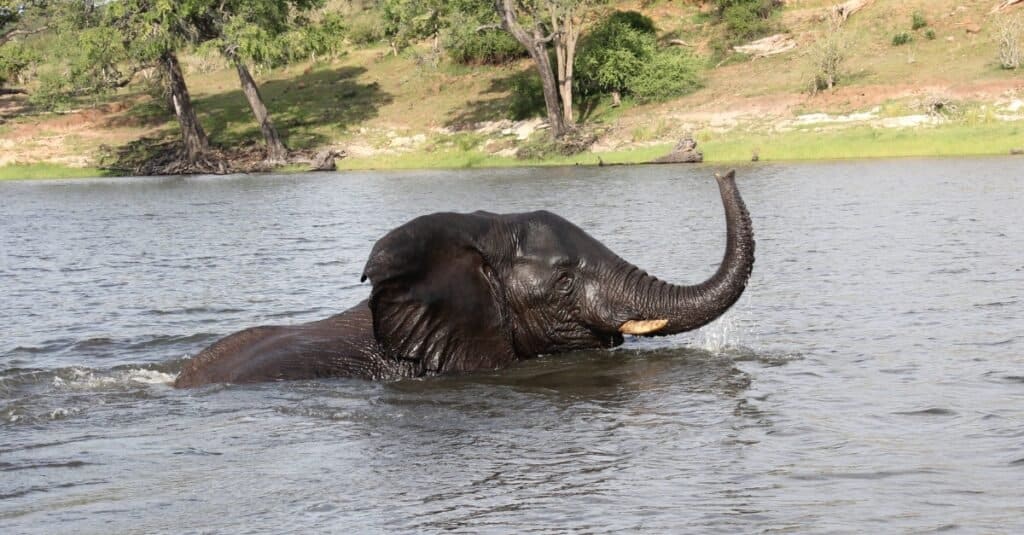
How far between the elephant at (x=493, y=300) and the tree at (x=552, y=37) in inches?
1386

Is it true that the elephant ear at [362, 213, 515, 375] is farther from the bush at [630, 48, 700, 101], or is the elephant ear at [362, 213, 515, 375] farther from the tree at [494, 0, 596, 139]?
the bush at [630, 48, 700, 101]

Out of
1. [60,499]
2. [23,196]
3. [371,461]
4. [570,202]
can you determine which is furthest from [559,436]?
[23,196]

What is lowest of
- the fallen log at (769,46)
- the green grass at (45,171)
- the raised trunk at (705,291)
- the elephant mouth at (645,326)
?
the green grass at (45,171)

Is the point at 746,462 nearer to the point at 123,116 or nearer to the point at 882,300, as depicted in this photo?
the point at 882,300

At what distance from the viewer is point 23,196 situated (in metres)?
38.5

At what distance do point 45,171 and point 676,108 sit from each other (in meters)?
25.0

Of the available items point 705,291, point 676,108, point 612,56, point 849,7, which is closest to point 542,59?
point 612,56

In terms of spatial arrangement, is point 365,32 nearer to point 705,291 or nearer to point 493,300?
point 493,300

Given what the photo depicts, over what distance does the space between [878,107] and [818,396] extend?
99.9 ft

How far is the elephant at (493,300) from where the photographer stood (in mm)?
8266

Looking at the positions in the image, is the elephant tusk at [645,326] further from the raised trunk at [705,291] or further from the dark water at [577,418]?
the dark water at [577,418]

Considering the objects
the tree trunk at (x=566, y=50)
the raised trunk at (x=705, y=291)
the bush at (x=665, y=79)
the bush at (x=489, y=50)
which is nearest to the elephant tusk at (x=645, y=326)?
the raised trunk at (x=705, y=291)

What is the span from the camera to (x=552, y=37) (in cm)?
4431

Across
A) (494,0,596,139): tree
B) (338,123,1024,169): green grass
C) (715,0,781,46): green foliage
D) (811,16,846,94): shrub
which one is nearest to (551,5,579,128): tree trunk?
(494,0,596,139): tree
